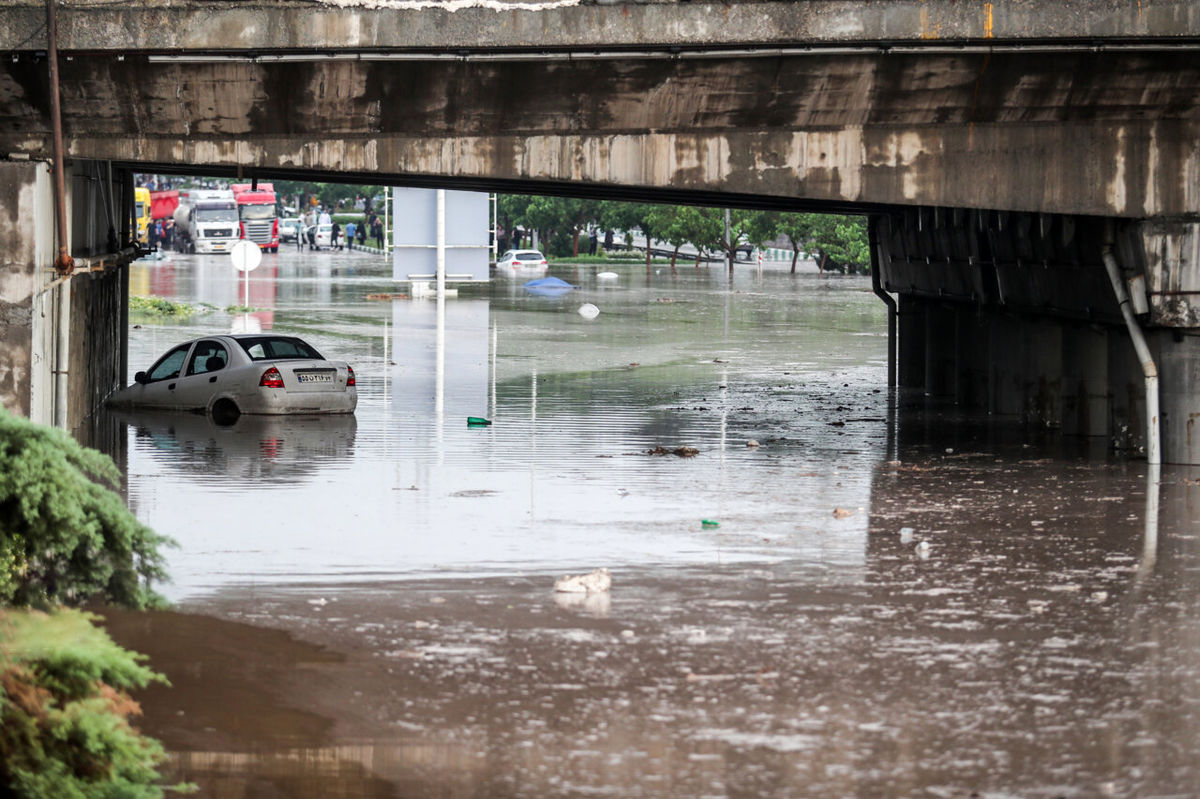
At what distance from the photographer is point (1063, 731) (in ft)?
28.5

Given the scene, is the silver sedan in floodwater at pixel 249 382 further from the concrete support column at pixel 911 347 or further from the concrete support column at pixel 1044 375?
the concrete support column at pixel 911 347

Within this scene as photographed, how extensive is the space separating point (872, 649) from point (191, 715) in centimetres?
417

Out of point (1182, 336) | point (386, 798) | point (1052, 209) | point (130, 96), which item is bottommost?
point (386, 798)

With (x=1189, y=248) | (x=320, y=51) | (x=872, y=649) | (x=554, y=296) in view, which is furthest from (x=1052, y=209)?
(x=554, y=296)

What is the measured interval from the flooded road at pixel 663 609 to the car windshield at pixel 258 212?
242 feet

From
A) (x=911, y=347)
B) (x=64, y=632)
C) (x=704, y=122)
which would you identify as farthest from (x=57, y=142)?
(x=911, y=347)

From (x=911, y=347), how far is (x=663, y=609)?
20.5m

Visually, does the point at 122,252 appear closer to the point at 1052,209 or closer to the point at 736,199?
the point at 736,199

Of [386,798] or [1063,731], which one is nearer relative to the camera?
[386,798]

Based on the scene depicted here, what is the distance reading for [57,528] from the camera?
9102 millimetres

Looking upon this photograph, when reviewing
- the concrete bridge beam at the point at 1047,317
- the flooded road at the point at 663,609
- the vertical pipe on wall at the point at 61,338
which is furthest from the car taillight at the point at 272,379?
the concrete bridge beam at the point at 1047,317

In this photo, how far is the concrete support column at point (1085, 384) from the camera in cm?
2244

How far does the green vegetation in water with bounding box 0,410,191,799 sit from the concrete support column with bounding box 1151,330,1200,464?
41.3 feet

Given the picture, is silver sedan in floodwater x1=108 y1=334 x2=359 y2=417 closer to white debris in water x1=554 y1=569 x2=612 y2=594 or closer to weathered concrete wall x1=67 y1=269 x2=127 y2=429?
weathered concrete wall x1=67 y1=269 x2=127 y2=429
